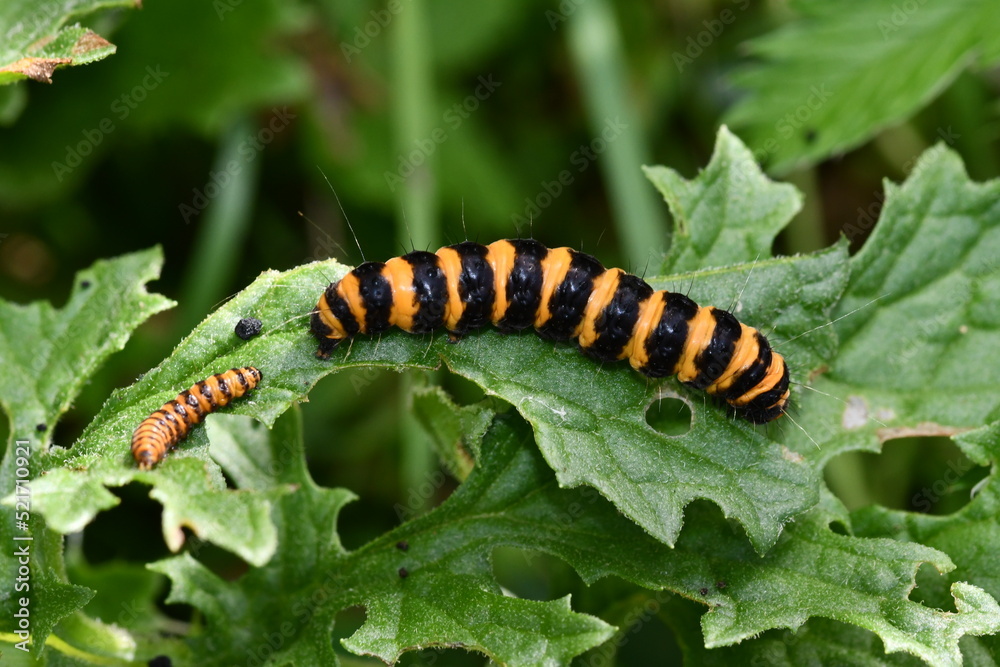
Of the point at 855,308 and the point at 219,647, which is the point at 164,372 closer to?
the point at 219,647

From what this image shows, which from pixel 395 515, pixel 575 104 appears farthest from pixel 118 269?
pixel 575 104

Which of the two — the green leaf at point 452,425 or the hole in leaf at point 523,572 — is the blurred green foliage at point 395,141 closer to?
the hole in leaf at point 523,572
